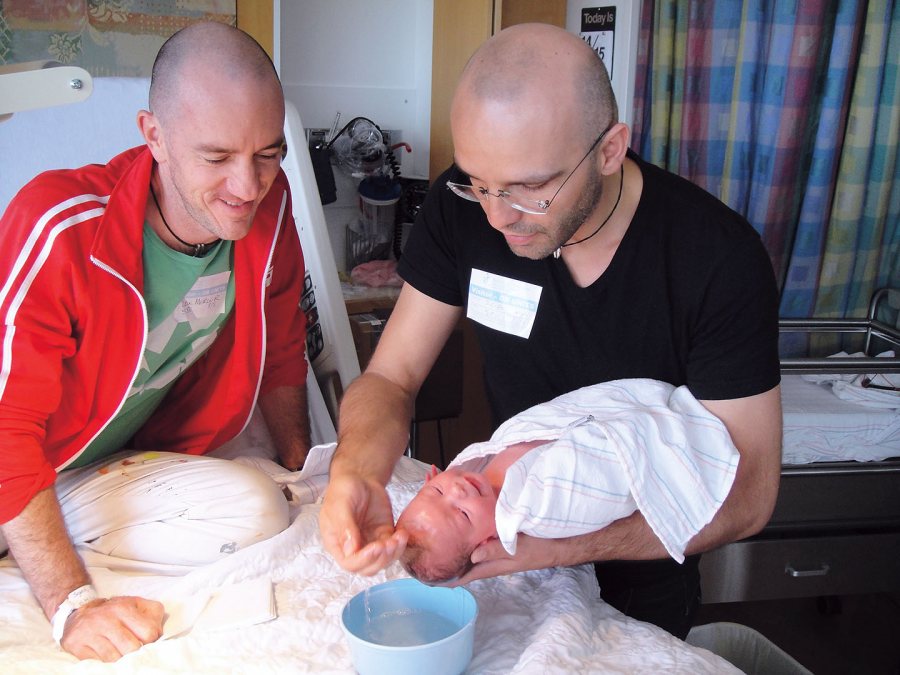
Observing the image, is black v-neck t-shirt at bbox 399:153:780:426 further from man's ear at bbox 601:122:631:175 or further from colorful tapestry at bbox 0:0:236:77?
colorful tapestry at bbox 0:0:236:77

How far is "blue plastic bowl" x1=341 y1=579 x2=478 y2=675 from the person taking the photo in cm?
121

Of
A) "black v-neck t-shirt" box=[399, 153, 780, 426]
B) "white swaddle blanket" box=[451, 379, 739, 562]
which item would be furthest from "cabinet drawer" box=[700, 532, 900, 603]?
"white swaddle blanket" box=[451, 379, 739, 562]

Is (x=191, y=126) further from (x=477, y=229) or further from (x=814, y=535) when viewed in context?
(x=814, y=535)

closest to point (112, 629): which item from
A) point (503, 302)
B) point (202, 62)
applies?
point (503, 302)

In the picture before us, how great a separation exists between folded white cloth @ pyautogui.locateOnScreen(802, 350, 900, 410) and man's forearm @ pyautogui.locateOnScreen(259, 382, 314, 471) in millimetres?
1602

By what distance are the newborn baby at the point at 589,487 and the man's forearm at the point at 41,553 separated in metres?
0.60

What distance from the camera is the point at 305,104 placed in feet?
11.9

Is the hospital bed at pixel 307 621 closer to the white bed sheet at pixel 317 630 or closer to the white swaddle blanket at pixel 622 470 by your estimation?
the white bed sheet at pixel 317 630

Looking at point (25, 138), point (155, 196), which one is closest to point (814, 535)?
point (155, 196)

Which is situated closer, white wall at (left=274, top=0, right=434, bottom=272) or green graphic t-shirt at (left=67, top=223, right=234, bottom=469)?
green graphic t-shirt at (left=67, top=223, right=234, bottom=469)

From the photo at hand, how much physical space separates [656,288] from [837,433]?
1.25 m

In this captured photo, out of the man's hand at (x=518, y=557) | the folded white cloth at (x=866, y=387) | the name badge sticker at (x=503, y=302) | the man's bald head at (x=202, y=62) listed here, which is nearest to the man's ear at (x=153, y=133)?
the man's bald head at (x=202, y=62)

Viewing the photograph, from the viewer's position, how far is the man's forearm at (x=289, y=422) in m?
2.19

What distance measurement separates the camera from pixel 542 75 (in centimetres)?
147
